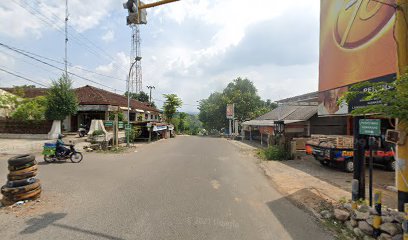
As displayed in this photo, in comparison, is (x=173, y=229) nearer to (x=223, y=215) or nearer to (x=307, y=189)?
(x=223, y=215)

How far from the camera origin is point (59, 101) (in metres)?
20.5

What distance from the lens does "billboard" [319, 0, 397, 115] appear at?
977cm

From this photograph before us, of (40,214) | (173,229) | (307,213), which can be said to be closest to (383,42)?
(307,213)

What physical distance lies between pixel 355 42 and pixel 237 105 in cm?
3812

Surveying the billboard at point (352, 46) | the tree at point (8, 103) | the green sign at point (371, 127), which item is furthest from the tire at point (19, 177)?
the tree at point (8, 103)

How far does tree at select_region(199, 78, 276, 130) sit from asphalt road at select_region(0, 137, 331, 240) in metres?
38.5

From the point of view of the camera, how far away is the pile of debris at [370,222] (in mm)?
4816

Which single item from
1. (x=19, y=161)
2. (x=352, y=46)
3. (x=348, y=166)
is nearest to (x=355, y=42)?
(x=352, y=46)

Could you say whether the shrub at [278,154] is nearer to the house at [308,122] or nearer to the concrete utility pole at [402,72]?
the house at [308,122]

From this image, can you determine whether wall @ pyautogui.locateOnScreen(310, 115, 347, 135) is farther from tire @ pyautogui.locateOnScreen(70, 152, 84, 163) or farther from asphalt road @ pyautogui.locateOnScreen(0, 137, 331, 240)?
tire @ pyautogui.locateOnScreen(70, 152, 84, 163)

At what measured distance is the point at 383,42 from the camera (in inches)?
388

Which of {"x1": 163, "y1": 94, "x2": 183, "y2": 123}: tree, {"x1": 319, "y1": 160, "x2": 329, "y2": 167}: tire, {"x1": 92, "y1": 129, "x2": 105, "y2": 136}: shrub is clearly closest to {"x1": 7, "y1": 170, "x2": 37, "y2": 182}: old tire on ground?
{"x1": 319, "y1": 160, "x2": 329, "y2": 167}: tire

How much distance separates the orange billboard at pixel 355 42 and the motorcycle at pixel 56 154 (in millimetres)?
14191

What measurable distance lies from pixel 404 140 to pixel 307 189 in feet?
13.6
